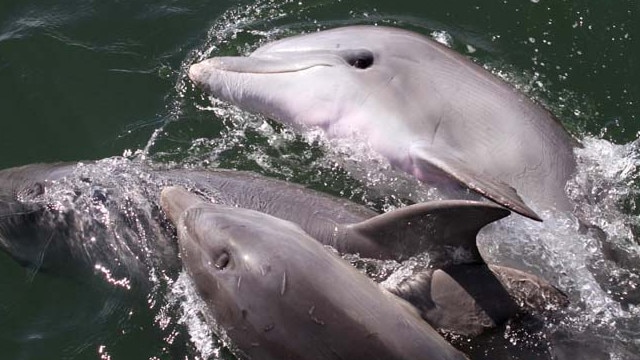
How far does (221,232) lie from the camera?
20.0 feet

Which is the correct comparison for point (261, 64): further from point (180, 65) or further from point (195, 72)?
point (180, 65)

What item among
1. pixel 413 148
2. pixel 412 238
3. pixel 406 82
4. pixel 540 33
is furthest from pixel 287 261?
pixel 540 33

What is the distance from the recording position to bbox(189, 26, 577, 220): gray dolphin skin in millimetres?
8008

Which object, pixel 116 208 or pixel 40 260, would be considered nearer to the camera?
pixel 116 208

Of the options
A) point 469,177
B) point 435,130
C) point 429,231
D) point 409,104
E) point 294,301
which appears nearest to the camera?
point 294,301

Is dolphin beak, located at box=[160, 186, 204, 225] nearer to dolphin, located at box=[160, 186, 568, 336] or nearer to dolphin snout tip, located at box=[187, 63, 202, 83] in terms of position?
dolphin, located at box=[160, 186, 568, 336]

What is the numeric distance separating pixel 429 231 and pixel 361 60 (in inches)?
112

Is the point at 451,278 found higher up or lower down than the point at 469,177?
lower down

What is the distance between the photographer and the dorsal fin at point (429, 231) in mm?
5961

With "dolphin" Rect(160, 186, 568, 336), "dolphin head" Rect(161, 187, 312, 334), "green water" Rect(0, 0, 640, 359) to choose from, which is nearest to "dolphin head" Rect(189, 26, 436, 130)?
"green water" Rect(0, 0, 640, 359)

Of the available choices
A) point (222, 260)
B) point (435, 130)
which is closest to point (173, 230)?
point (222, 260)

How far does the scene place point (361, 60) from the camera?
28.2ft

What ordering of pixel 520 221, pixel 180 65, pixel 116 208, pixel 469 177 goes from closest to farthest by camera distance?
pixel 469 177 < pixel 116 208 < pixel 520 221 < pixel 180 65

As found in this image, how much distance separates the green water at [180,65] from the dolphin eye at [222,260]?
218 cm
